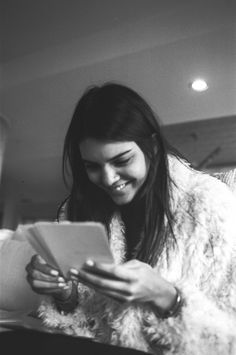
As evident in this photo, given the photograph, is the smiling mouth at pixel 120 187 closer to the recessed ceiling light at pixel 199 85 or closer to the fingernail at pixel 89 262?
the fingernail at pixel 89 262

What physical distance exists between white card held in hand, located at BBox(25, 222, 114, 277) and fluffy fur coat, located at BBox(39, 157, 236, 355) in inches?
6.9

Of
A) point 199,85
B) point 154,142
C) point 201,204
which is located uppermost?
point 199,85

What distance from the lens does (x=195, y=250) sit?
685mm

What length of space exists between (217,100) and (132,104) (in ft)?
1.23

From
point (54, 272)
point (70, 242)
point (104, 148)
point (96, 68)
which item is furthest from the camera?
point (96, 68)

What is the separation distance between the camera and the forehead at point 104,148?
71cm

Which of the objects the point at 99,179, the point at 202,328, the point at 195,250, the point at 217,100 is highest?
the point at 217,100

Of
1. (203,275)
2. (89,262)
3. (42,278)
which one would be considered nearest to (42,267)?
(42,278)

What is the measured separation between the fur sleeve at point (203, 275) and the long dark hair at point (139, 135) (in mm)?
35

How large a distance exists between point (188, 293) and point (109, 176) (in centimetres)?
25

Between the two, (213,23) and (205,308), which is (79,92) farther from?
(205,308)

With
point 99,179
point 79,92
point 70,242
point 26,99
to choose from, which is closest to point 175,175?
point 99,179

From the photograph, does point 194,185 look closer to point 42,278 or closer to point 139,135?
point 139,135

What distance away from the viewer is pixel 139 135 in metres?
0.74
